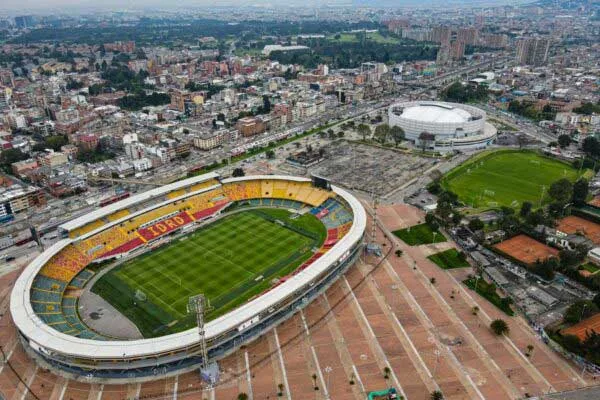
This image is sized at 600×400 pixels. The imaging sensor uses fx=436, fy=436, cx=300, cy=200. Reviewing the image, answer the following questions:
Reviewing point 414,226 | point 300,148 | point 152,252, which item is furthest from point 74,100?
point 414,226

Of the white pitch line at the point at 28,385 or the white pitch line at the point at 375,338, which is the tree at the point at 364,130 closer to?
the white pitch line at the point at 375,338

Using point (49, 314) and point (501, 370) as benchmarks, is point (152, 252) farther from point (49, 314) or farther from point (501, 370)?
point (501, 370)

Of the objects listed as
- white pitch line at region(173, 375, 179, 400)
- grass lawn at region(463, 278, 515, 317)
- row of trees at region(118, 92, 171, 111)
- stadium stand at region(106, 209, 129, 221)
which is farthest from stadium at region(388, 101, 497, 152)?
row of trees at region(118, 92, 171, 111)

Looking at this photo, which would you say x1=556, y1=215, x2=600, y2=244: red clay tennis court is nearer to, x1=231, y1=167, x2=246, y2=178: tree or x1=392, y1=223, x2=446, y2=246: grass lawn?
x1=392, y1=223, x2=446, y2=246: grass lawn

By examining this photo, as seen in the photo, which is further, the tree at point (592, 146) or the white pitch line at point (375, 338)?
the tree at point (592, 146)

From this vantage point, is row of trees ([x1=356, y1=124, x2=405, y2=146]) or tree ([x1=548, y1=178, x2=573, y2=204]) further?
row of trees ([x1=356, y1=124, x2=405, y2=146])

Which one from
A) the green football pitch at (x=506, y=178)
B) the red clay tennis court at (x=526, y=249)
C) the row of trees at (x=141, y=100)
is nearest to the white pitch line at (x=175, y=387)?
the red clay tennis court at (x=526, y=249)

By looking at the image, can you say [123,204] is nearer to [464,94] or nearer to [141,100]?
[141,100]
